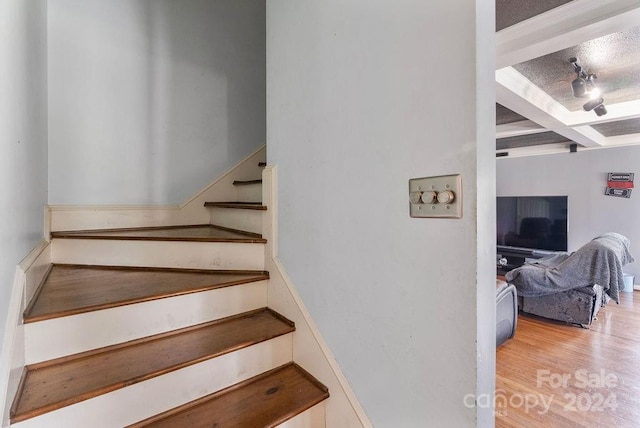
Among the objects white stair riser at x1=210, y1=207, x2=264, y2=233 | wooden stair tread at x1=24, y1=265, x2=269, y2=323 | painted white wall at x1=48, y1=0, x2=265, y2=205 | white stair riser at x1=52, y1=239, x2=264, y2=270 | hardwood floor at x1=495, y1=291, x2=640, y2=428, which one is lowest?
hardwood floor at x1=495, y1=291, x2=640, y2=428

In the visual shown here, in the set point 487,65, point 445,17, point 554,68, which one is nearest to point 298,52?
point 445,17

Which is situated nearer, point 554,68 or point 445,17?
point 445,17

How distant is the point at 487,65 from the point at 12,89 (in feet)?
5.10

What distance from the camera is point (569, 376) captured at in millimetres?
2244

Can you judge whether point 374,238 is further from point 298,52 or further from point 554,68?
point 554,68

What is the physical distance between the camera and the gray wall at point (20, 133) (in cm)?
87

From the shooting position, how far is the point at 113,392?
931 millimetres

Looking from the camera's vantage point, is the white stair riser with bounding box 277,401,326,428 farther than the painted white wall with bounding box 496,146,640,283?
No

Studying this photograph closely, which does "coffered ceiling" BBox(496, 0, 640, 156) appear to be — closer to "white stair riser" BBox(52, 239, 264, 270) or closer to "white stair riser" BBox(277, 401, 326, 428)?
"white stair riser" BBox(52, 239, 264, 270)

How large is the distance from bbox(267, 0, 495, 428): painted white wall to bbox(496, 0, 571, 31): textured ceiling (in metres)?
1.20

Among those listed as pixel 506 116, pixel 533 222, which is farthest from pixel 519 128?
pixel 533 222

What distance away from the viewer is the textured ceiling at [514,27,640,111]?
6.97 feet

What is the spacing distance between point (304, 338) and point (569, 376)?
2.37m

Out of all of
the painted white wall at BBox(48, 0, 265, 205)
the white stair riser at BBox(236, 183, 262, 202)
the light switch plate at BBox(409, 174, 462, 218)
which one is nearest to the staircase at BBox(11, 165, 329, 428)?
the white stair riser at BBox(236, 183, 262, 202)
